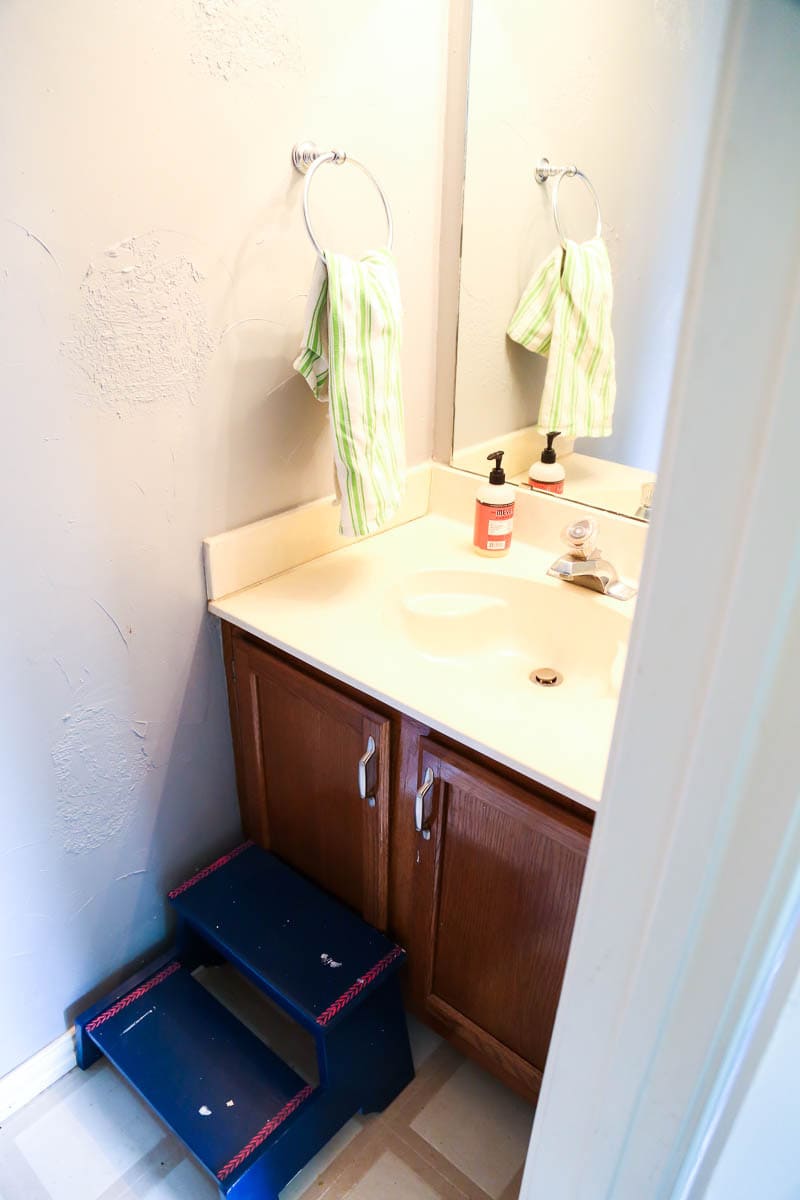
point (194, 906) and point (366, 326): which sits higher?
point (366, 326)

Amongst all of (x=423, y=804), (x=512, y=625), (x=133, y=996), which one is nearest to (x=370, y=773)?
(x=423, y=804)

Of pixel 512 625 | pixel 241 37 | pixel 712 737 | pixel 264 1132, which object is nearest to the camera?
pixel 712 737

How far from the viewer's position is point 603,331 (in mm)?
1260

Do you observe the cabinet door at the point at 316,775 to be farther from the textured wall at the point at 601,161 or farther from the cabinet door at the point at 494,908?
the textured wall at the point at 601,161

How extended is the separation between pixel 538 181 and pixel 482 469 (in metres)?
0.48

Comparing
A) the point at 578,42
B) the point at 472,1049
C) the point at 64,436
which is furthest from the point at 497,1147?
the point at 578,42

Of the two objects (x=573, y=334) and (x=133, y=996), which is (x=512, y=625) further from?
(x=133, y=996)

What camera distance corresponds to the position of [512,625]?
1307 mm

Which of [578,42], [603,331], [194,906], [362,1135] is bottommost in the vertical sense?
[362,1135]

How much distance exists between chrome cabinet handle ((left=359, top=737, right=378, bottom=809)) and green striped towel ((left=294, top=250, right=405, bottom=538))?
0.33 meters

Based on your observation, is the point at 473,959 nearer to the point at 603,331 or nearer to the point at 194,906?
the point at 194,906

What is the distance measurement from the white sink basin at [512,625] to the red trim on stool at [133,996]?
693 millimetres

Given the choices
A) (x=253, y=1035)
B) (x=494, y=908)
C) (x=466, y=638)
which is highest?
(x=466, y=638)

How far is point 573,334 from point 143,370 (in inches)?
27.4
